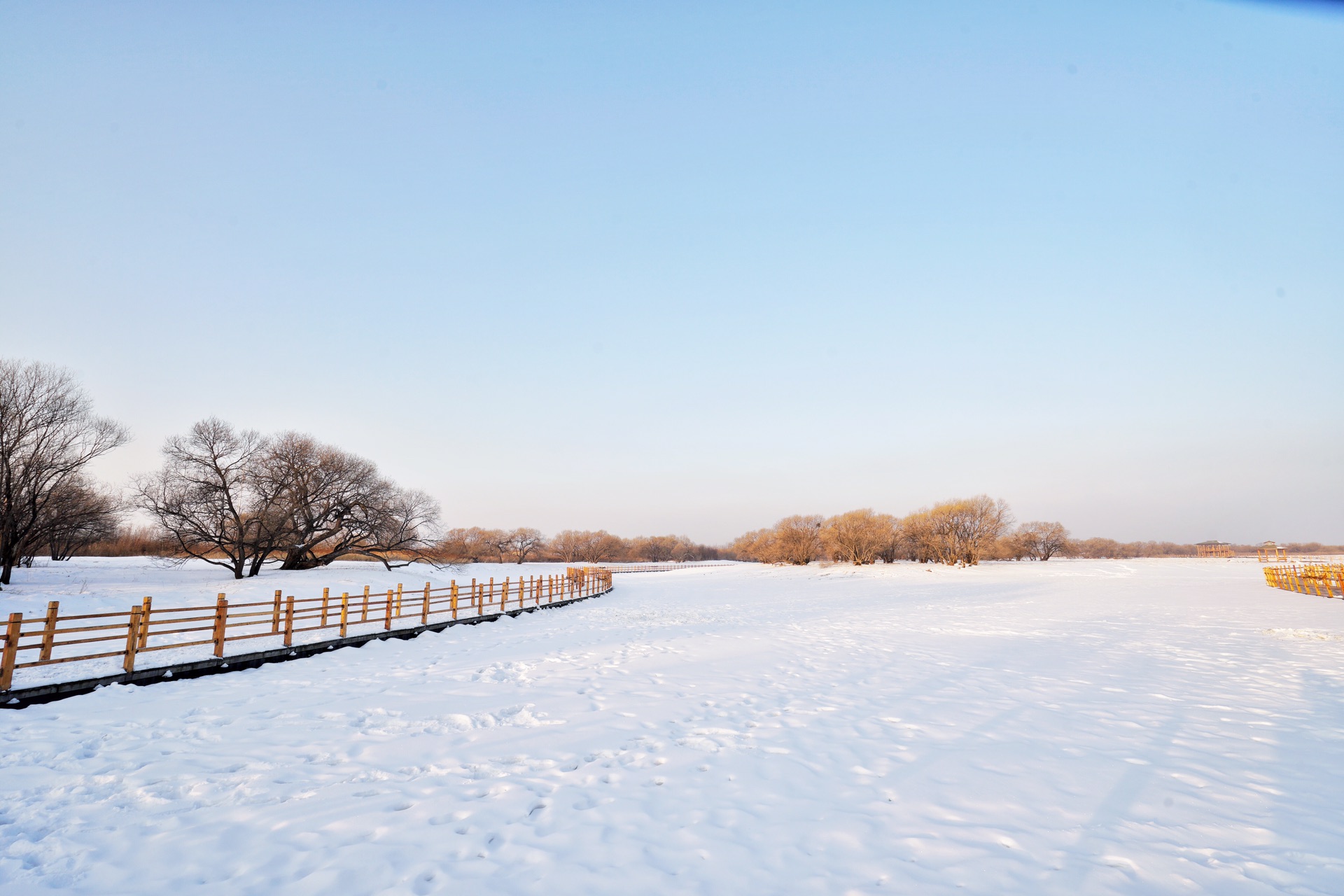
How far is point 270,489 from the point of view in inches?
1359

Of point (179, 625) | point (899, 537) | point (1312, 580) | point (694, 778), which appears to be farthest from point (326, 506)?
point (899, 537)

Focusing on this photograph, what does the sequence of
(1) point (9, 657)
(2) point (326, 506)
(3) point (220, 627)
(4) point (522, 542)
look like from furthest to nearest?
(4) point (522, 542), (2) point (326, 506), (3) point (220, 627), (1) point (9, 657)

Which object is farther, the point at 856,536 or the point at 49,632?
the point at 856,536

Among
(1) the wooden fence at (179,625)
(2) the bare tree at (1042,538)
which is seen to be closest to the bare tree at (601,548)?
(2) the bare tree at (1042,538)

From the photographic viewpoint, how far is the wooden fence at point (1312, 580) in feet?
83.4

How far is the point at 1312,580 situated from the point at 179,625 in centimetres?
4462

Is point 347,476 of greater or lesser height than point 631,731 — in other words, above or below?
above

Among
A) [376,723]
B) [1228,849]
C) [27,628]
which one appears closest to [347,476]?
[27,628]

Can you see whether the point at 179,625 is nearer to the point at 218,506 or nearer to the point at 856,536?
the point at 218,506

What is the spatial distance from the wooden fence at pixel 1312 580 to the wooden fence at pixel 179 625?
33.6 metres

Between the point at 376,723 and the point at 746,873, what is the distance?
5.42 m

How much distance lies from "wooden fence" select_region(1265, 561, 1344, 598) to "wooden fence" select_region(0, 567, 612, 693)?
33580 mm

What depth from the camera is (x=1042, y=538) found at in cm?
9631

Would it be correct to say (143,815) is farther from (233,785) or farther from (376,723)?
(376,723)
